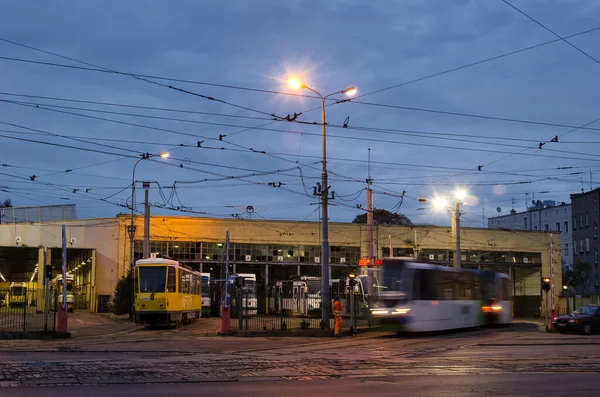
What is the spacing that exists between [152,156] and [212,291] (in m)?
23.3

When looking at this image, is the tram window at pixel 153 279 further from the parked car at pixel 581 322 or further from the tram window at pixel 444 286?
the parked car at pixel 581 322

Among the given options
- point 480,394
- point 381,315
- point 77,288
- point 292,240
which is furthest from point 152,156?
point 77,288

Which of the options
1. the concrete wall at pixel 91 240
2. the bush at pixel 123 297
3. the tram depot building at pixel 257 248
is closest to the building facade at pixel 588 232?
the tram depot building at pixel 257 248

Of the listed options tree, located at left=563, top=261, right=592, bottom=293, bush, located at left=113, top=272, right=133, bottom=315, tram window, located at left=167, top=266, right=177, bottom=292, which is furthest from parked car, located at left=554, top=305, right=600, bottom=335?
tree, located at left=563, top=261, right=592, bottom=293

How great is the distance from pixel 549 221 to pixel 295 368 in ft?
297

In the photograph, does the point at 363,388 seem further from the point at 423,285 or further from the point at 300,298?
the point at 300,298

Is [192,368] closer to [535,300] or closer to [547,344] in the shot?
[547,344]

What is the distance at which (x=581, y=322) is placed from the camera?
36.4m

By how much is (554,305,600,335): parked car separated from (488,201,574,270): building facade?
2097 inches

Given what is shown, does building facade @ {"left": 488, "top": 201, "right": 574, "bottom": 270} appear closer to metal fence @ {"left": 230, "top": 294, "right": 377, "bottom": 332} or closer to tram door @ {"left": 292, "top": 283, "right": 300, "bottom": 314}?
tram door @ {"left": 292, "top": 283, "right": 300, "bottom": 314}

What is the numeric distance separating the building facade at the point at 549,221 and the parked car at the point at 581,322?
53.3m

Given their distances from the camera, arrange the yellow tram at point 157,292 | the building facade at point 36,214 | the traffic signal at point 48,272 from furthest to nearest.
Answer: the building facade at point 36,214 < the yellow tram at point 157,292 < the traffic signal at point 48,272

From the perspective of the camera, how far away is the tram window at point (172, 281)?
115 ft

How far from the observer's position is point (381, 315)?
31.3m
